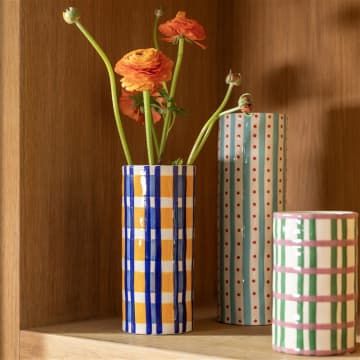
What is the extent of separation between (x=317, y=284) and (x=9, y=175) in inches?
15.9

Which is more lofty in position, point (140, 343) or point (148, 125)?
point (148, 125)

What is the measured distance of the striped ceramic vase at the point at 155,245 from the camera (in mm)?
1048

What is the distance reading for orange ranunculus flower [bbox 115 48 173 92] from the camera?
3.32ft

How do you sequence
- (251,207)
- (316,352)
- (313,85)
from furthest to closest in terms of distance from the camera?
(313,85) → (251,207) → (316,352)

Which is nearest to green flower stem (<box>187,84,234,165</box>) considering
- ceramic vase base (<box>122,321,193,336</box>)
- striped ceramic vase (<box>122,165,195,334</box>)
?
striped ceramic vase (<box>122,165,195,334</box>)

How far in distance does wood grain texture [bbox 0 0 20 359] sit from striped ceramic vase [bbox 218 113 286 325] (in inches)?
10.7

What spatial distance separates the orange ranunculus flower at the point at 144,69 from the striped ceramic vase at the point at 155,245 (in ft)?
0.33

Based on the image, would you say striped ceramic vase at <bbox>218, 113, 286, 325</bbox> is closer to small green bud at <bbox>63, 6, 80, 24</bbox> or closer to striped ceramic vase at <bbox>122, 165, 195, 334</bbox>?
striped ceramic vase at <bbox>122, 165, 195, 334</bbox>

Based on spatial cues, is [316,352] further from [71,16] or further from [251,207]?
[71,16]

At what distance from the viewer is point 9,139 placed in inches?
Result: 42.3

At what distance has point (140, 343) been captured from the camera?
38.9 inches

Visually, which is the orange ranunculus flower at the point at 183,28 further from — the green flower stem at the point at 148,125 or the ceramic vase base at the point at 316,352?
the ceramic vase base at the point at 316,352

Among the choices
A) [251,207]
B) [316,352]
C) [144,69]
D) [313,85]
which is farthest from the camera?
[313,85]

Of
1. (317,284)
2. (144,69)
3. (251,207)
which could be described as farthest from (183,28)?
(317,284)
